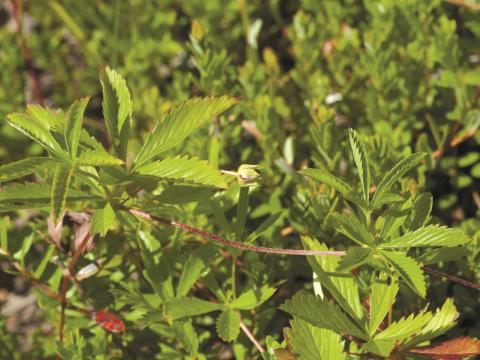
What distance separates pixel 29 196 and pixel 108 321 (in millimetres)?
436

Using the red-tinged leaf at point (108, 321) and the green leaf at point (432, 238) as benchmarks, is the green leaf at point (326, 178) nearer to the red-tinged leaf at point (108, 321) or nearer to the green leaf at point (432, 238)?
the green leaf at point (432, 238)

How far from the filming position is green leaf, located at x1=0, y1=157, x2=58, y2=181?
3.63ft

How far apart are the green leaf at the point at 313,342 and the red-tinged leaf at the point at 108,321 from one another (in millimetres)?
500

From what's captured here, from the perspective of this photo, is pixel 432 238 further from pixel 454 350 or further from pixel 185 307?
pixel 185 307

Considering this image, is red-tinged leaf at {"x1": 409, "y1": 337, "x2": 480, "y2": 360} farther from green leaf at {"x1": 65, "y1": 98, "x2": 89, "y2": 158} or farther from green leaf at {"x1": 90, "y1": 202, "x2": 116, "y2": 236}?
green leaf at {"x1": 65, "y1": 98, "x2": 89, "y2": 158}

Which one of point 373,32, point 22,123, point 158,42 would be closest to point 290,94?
point 373,32

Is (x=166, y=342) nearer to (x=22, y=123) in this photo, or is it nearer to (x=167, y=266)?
(x=167, y=266)

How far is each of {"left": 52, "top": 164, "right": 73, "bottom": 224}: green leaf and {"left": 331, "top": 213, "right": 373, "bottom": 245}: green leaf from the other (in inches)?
20.0

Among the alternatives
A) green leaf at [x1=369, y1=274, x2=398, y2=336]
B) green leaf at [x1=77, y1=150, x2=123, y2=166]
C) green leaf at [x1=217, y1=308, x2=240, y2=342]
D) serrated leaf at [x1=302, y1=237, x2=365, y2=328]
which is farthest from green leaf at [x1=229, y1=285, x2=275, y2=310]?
green leaf at [x1=77, y1=150, x2=123, y2=166]

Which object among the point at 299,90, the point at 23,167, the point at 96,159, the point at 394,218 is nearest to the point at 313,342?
the point at 394,218

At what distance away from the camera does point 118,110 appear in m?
1.23

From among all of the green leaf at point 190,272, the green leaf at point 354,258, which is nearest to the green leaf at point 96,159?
the green leaf at point 190,272

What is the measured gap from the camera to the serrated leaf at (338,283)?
122 cm

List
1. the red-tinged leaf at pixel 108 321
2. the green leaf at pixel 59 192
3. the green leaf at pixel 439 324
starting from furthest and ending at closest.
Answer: the red-tinged leaf at pixel 108 321 → the green leaf at pixel 439 324 → the green leaf at pixel 59 192
